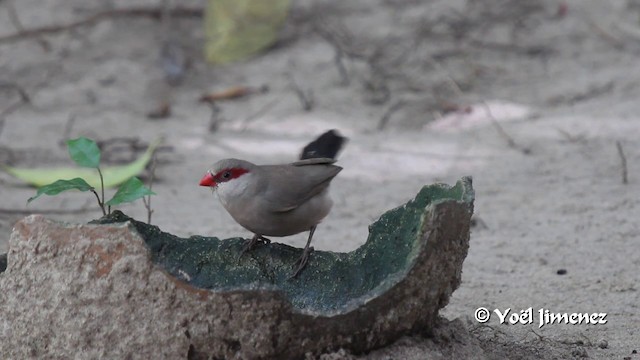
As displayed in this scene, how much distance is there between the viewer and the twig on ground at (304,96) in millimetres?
7215

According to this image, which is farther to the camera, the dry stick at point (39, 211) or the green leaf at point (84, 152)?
the dry stick at point (39, 211)

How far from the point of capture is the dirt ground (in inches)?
159

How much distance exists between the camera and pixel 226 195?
349 cm

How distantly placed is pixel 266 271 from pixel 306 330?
61 centimetres

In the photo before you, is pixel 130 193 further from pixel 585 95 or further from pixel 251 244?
pixel 585 95

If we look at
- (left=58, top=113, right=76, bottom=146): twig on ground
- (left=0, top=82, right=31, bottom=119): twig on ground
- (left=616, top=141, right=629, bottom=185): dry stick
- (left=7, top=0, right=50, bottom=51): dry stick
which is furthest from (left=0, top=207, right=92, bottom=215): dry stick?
(left=7, top=0, right=50, bottom=51): dry stick

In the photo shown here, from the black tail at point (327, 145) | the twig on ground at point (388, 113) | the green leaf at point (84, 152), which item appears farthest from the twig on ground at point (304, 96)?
the green leaf at point (84, 152)

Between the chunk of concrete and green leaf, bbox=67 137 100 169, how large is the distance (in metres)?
0.67

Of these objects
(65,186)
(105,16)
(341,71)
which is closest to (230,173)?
(65,186)

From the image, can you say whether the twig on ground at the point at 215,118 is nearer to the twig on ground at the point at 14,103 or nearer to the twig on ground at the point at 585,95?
the twig on ground at the point at 14,103

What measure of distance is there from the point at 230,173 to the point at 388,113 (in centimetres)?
349

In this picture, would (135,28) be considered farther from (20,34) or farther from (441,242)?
(441,242)

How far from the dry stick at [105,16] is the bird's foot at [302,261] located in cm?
506

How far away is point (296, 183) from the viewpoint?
3.48 meters
